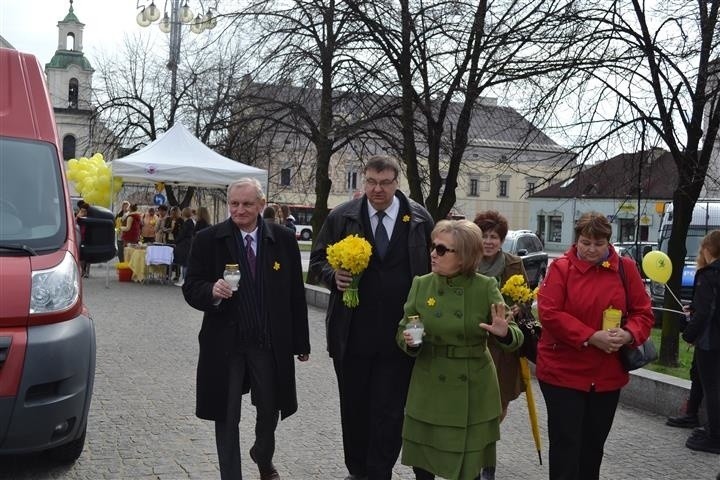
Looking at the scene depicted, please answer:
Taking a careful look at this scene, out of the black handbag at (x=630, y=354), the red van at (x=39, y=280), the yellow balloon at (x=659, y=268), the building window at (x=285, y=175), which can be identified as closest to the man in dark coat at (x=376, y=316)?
the black handbag at (x=630, y=354)

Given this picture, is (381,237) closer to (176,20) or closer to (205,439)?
(205,439)

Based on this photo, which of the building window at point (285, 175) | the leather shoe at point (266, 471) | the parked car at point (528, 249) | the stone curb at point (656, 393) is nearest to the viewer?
the leather shoe at point (266, 471)

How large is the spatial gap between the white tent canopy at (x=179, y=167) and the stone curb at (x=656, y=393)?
11970mm

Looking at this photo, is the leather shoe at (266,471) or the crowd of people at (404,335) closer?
the crowd of people at (404,335)

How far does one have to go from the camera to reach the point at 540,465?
20.4 feet

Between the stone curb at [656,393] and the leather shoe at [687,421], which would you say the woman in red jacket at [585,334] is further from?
the stone curb at [656,393]

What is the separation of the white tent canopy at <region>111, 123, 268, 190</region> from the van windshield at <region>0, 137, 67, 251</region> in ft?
42.6

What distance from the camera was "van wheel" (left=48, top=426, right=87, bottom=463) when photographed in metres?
5.57

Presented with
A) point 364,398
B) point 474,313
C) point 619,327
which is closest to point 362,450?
point 364,398

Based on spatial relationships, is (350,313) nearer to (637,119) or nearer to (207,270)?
(207,270)

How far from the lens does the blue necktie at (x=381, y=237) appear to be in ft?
17.0

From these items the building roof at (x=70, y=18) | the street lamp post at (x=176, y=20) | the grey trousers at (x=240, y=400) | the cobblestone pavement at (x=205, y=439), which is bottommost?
the cobblestone pavement at (x=205, y=439)

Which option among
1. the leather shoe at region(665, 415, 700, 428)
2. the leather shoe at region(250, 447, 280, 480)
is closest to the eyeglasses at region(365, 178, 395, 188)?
the leather shoe at region(250, 447, 280, 480)

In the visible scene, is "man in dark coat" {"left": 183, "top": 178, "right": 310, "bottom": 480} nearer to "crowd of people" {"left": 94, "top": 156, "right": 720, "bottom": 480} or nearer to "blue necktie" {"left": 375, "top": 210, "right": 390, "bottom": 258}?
"crowd of people" {"left": 94, "top": 156, "right": 720, "bottom": 480}
